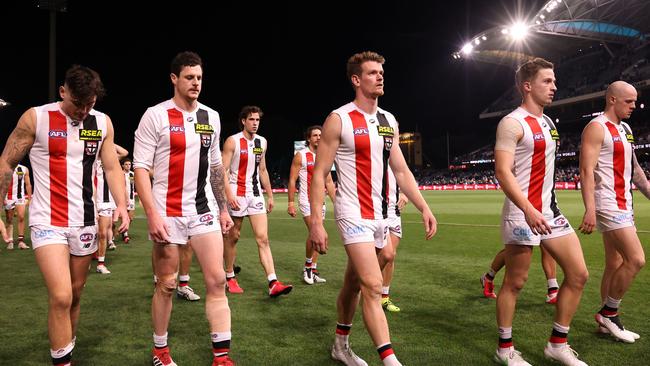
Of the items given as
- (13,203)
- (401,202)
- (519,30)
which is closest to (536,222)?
(401,202)

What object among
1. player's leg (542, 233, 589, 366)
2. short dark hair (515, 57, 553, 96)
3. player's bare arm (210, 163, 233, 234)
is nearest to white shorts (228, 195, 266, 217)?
player's bare arm (210, 163, 233, 234)

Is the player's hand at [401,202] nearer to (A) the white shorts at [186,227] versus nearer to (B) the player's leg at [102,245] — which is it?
(A) the white shorts at [186,227]

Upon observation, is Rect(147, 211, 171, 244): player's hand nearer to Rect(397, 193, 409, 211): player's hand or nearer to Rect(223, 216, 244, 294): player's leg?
Rect(397, 193, 409, 211): player's hand

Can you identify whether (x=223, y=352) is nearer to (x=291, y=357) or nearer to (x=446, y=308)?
(x=291, y=357)

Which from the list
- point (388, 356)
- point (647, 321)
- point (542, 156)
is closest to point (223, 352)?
point (388, 356)

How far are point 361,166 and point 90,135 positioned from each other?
212cm

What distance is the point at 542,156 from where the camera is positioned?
435cm

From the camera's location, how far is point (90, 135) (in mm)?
4047

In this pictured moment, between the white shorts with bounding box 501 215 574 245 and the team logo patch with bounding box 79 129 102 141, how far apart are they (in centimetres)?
338

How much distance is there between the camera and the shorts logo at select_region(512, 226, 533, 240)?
13.8ft

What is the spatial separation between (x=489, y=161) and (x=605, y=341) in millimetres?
69195

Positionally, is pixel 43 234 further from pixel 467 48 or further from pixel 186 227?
pixel 467 48

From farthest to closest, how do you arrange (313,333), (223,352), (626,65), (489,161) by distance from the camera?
(489,161)
(626,65)
(313,333)
(223,352)

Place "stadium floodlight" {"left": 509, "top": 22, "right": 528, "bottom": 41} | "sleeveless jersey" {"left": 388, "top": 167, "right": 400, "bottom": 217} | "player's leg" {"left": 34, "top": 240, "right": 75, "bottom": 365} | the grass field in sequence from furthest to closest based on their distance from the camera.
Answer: "stadium floodlight" {"left": 509, "top": 22, "right": 528, "bottom": 41} → "sleeveless jersey" {"left": 388, "top": 167, "right": 400, "bottom": 217} → the grass field → "player's leg" {"left": 34, "top": 240, "right": 75, "bottom": 365}
